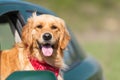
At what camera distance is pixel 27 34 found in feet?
24.3

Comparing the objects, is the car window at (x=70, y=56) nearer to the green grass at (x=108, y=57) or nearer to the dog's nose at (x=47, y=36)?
the dog's nose at (x=47, y=36)

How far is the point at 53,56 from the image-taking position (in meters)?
7.78

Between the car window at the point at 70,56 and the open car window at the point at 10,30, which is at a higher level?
the open car window at the point at 10,30

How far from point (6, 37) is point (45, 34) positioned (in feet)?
1.25

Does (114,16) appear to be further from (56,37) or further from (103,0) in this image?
(56,37)

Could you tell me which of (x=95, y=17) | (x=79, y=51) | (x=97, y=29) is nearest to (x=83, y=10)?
(x=95, y=17)

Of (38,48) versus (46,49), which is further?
(38,48)

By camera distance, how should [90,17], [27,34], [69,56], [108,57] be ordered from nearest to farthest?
[27,34] → [69,56] → [108,57] → [90,17]

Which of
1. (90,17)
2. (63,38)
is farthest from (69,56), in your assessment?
(90,17)

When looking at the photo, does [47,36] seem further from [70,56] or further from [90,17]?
[90,17]

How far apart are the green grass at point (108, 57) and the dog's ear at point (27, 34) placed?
27.3 feet

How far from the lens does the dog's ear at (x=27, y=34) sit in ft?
24.3

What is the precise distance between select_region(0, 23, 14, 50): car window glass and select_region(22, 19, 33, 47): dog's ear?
22cm

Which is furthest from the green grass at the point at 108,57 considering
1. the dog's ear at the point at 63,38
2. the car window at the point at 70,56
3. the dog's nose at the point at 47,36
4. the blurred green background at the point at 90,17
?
the dog's nose at the point at 47,36
